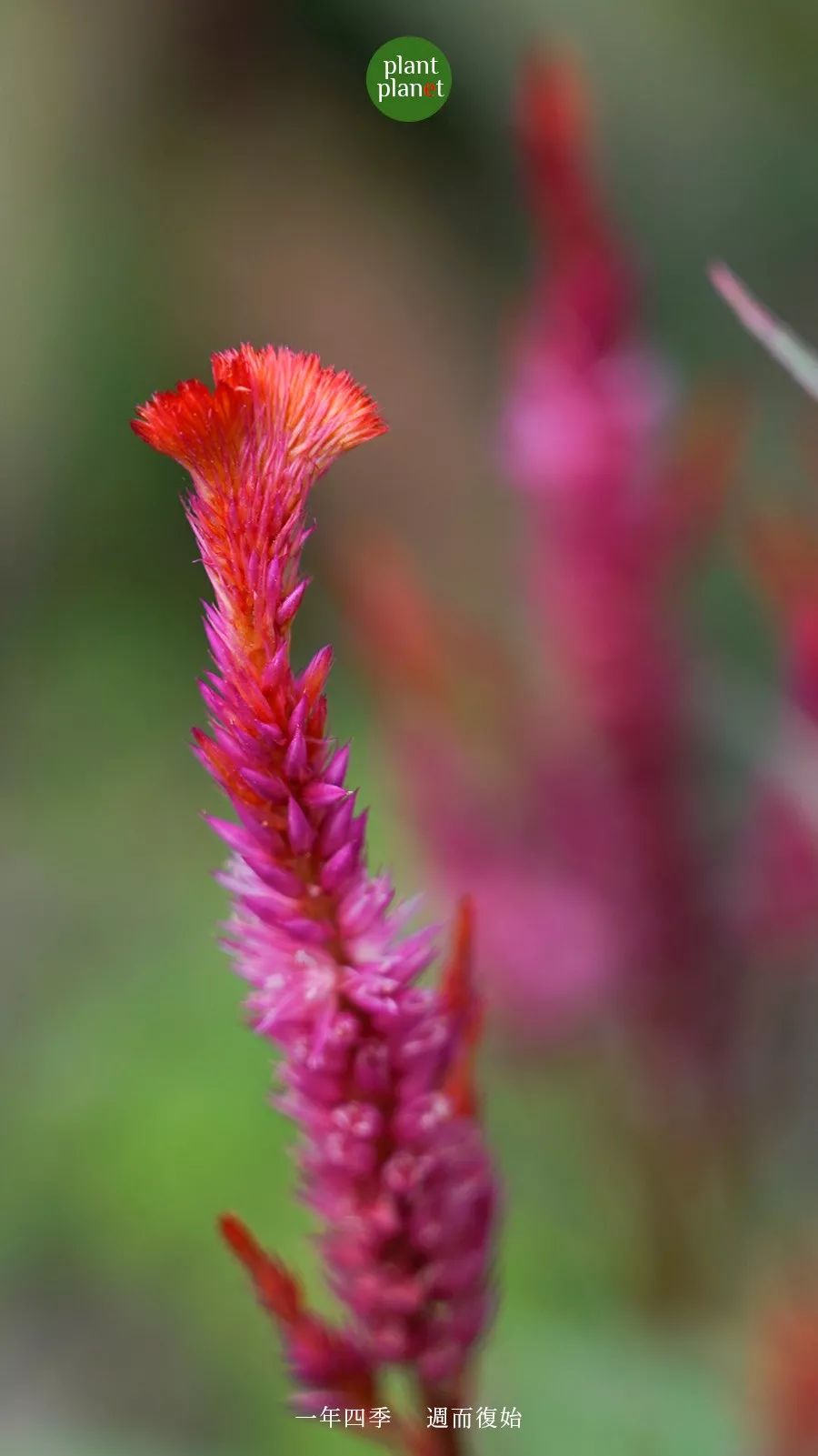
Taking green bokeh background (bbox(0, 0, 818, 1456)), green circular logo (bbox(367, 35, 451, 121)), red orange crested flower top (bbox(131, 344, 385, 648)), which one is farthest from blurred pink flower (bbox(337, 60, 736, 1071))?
red orange crested flower top (bbox(131, 344, 385, 648))

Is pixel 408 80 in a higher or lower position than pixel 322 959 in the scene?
higher

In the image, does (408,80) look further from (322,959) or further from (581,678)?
(322,959)

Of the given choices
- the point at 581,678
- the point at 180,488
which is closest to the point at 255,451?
the point at 581,678

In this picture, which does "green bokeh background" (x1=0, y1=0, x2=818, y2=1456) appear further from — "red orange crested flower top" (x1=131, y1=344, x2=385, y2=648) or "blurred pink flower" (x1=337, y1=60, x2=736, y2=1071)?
"red orange crested flower top" (x1=131, y1=344, x2=385, y2=648)

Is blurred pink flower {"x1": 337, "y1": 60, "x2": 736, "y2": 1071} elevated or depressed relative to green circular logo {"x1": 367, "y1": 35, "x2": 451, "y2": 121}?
depressed

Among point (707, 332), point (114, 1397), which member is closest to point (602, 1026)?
point (114, 1397)

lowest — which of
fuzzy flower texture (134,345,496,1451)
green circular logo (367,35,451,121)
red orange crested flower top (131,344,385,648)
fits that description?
fuzzy flower texture (134,345,496,1451)

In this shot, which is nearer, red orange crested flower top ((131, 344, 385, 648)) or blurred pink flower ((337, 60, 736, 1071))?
red orange crested flower top ((131, 344, 385, 648))
